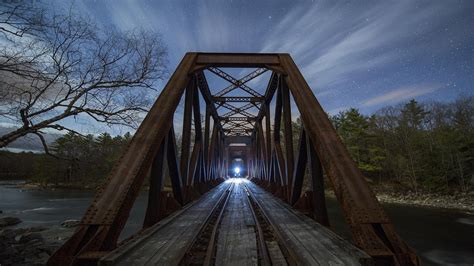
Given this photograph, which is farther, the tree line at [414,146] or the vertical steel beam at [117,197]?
the tree line at [414,146]

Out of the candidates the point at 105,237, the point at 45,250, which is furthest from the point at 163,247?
the point at 45,250

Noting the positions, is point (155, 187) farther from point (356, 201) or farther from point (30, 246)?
point (30, 246)

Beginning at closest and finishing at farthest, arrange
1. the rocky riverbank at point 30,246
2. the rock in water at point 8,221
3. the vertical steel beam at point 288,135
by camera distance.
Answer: the vertical steel beam at point 288,135 → the rocky riverbank at point 30,246 → the rock in water at point 8,221

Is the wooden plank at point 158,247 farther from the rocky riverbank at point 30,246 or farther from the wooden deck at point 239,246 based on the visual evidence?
the rocky riverbank at point 30,246

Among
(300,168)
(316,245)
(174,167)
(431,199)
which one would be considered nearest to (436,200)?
(431,199)

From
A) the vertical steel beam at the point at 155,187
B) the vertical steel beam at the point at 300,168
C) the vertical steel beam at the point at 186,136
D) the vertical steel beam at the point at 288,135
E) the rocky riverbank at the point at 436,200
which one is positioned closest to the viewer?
→ the vertical steel beam at the point at 155,187

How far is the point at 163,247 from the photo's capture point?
3.22m

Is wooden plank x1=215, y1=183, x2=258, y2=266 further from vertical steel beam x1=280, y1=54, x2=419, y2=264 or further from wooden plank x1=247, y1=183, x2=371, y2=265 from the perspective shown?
vertical steel beam x1=280, y1=54, x2=419, y2=264

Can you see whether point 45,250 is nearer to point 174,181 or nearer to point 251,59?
point 174,181

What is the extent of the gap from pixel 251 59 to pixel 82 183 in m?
62.4

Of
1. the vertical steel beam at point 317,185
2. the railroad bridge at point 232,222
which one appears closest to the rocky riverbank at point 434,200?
the vertical steel beam at point 317,185

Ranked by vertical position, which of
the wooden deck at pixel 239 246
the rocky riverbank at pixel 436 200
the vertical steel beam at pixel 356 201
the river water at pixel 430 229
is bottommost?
the river water at pixel 430 229

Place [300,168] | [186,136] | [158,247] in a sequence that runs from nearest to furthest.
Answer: [158,247] < [300,168] < [186,136]

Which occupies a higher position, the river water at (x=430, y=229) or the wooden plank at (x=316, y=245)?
the wooden plank at (x=316, y=245)
